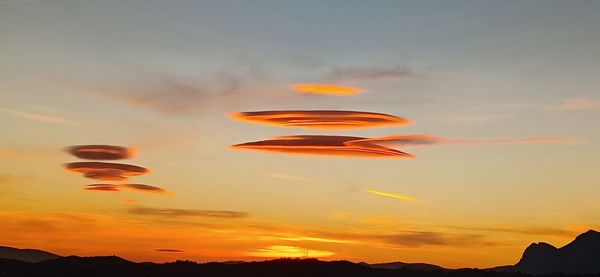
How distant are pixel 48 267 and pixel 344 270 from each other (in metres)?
32.5

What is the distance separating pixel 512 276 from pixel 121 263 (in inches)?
1667

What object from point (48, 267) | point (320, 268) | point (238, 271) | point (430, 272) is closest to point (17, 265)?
point (48, 267)

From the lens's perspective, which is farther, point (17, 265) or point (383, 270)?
point (17, 265)

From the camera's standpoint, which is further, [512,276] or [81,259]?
[81,259]

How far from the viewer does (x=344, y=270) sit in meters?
74.4

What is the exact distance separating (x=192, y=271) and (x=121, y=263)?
32.9 ft

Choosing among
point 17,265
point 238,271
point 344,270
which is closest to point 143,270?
point 238,271

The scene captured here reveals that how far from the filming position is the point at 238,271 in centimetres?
7556

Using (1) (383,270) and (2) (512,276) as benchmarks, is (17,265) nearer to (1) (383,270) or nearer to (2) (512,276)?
(1) (383,270)

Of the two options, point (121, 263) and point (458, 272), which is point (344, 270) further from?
point (121, 263)

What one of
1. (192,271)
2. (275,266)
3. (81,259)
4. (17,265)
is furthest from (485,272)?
(17,265)

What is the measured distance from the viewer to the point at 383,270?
75625mm

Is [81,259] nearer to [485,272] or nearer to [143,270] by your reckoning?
[143,270]

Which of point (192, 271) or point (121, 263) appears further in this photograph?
point (121, 263)
